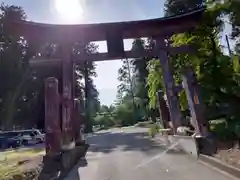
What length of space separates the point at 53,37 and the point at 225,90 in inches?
296

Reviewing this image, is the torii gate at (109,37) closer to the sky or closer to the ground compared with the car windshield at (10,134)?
closer to the sky

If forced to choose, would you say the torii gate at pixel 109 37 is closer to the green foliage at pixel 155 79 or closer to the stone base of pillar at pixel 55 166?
the stone base of pillar at pixel 55 166

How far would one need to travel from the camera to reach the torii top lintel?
14812mm

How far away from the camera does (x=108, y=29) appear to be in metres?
14.8

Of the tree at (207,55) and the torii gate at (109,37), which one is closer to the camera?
the tree at (207,55)

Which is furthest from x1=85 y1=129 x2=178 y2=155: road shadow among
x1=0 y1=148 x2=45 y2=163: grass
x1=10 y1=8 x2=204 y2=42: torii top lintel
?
x1=10 y1=8 x2=204 y2=42: torii top lintel

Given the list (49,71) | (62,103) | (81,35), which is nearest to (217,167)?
(62,103)

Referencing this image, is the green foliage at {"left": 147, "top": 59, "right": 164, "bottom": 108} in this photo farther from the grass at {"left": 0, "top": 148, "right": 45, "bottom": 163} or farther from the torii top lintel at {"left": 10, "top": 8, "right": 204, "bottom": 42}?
the grass at {"left": 0, "top": 148, "right": 45, "bottom": 163}

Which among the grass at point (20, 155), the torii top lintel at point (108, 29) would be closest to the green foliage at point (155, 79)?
the torii top lintel at point (108, 29)

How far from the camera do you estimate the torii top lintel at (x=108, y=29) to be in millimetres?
14812

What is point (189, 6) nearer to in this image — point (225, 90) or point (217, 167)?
point (225, 90)

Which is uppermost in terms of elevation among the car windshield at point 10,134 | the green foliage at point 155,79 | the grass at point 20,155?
the green foliage at point 155,79

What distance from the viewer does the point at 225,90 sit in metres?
13.6

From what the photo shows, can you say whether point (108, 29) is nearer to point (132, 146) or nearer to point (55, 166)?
point (55, 166)
